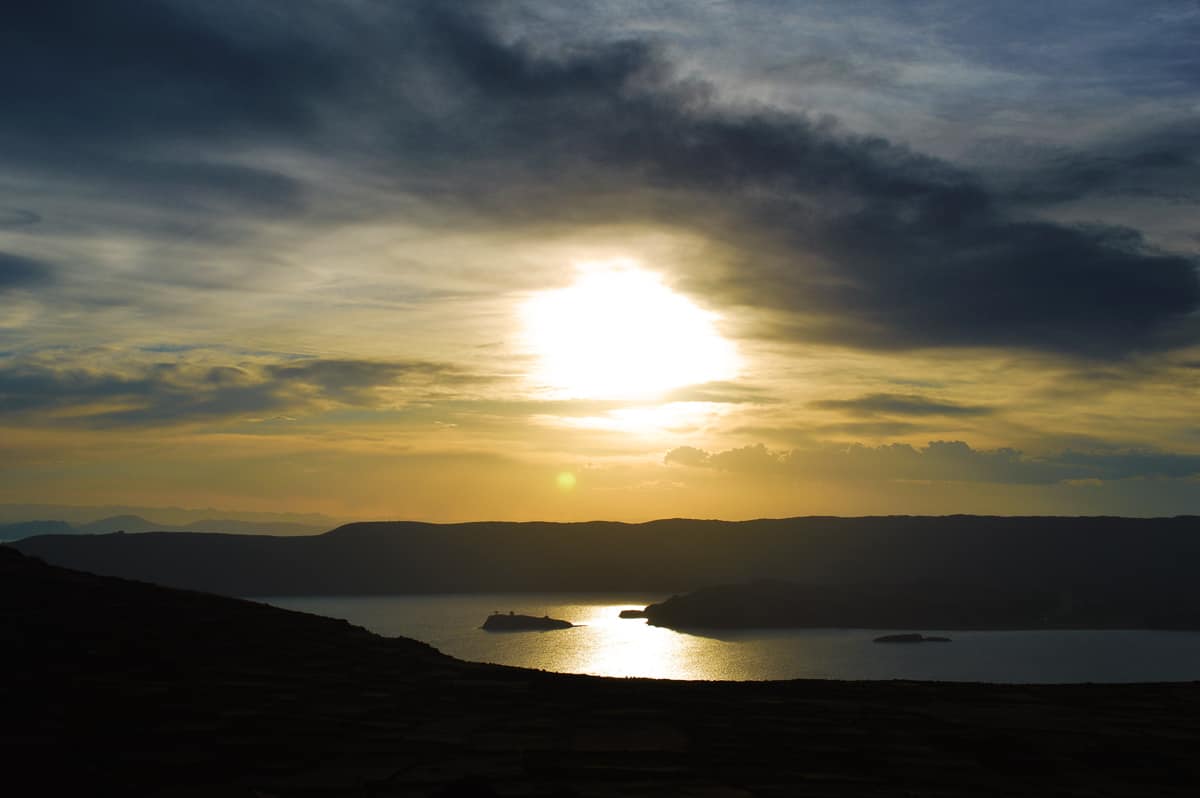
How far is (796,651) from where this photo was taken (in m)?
139

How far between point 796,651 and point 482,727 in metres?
139

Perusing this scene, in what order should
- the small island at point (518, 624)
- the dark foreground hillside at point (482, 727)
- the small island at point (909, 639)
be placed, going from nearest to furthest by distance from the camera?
the dark foreground hillside at point (482, 727), the small island at point (909, 639), the small island at point (518, 624)

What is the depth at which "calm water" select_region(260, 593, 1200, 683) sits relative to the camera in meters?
111

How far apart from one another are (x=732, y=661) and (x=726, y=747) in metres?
120

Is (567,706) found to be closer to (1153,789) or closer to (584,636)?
(1153,789)

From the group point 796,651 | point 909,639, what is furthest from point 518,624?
point 909,639

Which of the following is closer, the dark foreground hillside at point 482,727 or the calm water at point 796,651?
the dark foreground hillside at point 482,727

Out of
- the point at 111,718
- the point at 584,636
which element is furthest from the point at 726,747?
the point at 584,636

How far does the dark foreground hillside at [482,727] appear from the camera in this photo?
22.7 ft

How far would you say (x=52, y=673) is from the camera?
30.8 ft

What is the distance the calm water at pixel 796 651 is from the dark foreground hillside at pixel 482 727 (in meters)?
83.5

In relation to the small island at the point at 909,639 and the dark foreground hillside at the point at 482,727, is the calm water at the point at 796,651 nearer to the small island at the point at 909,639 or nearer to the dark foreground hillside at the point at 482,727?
the small island at the point at 909,639

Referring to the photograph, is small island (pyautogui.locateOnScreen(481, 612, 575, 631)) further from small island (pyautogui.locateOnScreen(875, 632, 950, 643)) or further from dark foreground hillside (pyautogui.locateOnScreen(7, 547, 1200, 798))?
dark foreground hillside (pyautogui.locateOnScreen(7, 547, 1200, 798))

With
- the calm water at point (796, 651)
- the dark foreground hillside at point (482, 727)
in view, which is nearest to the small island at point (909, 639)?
the calm water at point (796, 651)
